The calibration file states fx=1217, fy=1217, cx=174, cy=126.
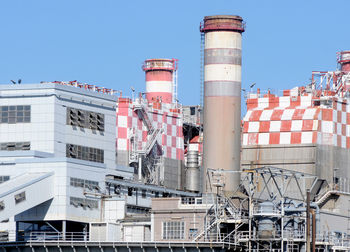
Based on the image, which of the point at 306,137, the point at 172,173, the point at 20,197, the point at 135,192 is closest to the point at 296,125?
the point at 306,137

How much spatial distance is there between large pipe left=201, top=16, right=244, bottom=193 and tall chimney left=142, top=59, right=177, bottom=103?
75.1 feet

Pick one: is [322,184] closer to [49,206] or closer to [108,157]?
[108,157]

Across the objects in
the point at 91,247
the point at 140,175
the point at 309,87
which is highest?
the point at 309,87

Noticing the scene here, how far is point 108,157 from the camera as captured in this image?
104125 millimetres

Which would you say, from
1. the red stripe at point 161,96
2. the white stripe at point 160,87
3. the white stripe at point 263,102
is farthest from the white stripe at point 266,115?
the white stripe at point 160,87

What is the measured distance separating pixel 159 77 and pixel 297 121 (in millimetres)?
22922

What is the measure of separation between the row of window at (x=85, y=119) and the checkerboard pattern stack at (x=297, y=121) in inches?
1021

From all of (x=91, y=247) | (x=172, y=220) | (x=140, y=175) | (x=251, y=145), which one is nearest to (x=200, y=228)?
(x=172, y=220)

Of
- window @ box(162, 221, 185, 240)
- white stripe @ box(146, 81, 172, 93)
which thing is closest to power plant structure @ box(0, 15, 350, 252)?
window @ box(162, 221, 185, 240)

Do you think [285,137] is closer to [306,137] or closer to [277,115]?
[306,137]

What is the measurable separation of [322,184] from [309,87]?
15876 mm

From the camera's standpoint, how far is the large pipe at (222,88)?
115 m

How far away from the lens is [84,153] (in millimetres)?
101750

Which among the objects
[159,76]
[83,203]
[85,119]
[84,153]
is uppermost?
[159,76]
